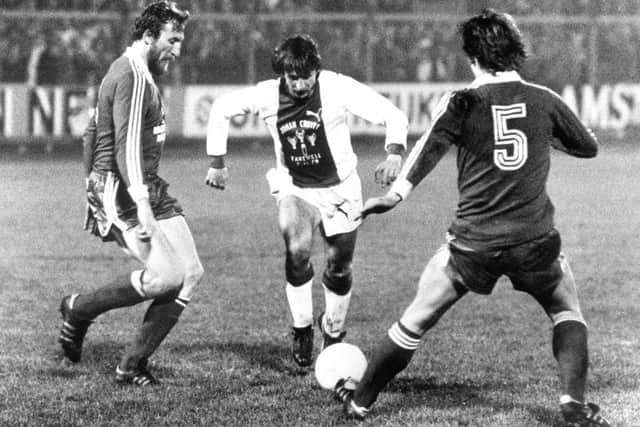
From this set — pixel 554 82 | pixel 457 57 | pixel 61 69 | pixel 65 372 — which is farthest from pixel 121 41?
pixel 65 372

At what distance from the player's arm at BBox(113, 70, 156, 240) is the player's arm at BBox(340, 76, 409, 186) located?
1.42 meters

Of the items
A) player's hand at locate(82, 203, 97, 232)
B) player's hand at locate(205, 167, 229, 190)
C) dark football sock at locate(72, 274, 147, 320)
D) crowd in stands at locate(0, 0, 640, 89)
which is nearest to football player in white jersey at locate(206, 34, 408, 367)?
player's hand at locate(205, 167, 229, 190)

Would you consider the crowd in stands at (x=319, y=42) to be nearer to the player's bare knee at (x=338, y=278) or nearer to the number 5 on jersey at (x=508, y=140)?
the player's bare knee at (x=338, y=278)

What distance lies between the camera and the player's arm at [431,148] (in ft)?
18.1

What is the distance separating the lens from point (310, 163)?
7.49 meters

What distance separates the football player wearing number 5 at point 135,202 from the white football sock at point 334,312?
0.98 metres

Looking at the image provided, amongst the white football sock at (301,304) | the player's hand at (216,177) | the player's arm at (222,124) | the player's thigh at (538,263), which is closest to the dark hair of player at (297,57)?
the player's arm at (222,124)

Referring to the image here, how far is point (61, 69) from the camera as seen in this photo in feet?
74.5

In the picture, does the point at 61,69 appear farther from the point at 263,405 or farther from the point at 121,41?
the point at 263,405

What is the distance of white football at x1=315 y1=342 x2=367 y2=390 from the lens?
6434 millimetres

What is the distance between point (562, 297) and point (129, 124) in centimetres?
259

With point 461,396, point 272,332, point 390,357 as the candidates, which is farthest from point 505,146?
point 272,332

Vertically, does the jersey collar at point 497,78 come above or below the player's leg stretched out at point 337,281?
above

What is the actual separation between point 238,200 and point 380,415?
10664 mm
